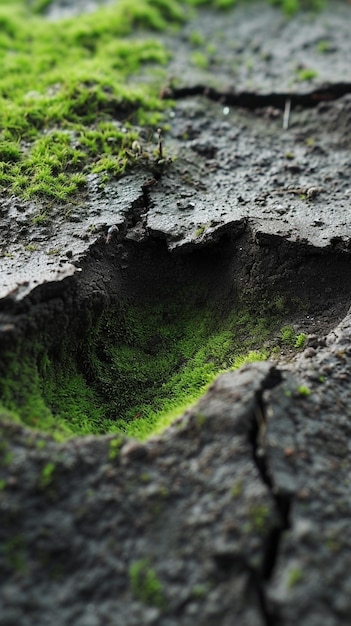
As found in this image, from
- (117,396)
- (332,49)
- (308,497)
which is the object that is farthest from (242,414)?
(332,49)

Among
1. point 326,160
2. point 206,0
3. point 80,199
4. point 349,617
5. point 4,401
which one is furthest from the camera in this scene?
point 206,0

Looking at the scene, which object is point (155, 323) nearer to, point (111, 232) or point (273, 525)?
point (111, 232)

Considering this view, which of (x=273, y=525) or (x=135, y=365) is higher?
(x=273, y=525)

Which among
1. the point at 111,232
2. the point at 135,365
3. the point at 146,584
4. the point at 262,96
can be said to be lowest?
the point at 135,365

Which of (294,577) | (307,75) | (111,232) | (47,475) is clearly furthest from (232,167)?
(294,577)

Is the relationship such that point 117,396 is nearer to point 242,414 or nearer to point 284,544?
point 242,414

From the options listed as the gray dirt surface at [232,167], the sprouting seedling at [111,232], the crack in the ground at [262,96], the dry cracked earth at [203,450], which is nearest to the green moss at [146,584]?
the dry cracked earth at [203,450]
